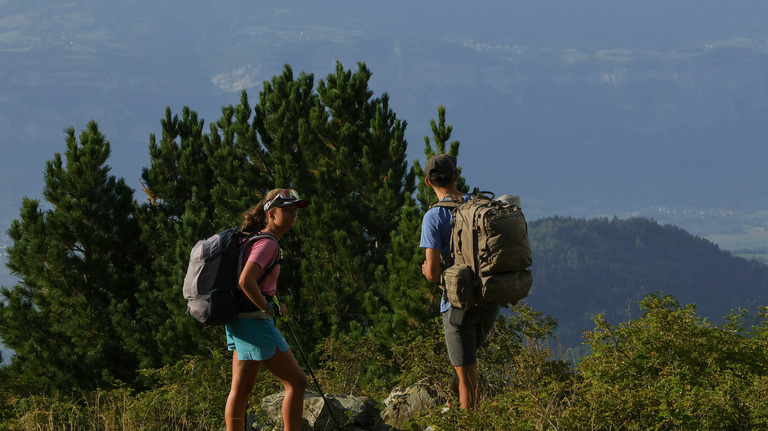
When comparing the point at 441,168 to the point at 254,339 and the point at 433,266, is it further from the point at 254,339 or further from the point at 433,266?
the point at 254,339

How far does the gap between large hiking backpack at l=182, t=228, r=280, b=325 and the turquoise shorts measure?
8cm

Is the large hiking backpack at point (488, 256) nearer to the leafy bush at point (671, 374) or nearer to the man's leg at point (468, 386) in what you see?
the man's leg at point (468, 386)

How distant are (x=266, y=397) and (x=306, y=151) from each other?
347 inches

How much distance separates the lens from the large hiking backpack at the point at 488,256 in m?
4.51

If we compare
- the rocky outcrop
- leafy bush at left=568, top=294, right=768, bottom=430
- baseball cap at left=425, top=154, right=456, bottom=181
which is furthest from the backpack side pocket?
the rocky outcrop

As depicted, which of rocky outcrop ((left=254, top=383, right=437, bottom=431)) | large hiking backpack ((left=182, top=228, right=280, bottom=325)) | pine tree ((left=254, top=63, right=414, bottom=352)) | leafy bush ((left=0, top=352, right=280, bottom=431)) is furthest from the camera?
pine tree ((left=254, top=63, right=414, bottom=352))

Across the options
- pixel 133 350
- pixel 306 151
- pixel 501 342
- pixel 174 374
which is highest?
Result: pixel 306 151

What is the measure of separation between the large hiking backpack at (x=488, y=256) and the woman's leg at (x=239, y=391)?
3.94ft

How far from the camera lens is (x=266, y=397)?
623 centimetres

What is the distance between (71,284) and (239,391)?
38.6ft

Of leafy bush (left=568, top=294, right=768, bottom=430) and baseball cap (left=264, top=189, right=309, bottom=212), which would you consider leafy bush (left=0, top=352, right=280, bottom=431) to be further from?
leafy bush (left=568, top=294, right=768, bottom=430)

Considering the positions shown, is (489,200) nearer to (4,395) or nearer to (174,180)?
(4,395)

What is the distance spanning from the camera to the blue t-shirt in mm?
4648

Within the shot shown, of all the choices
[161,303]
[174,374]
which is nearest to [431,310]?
[174,374]
